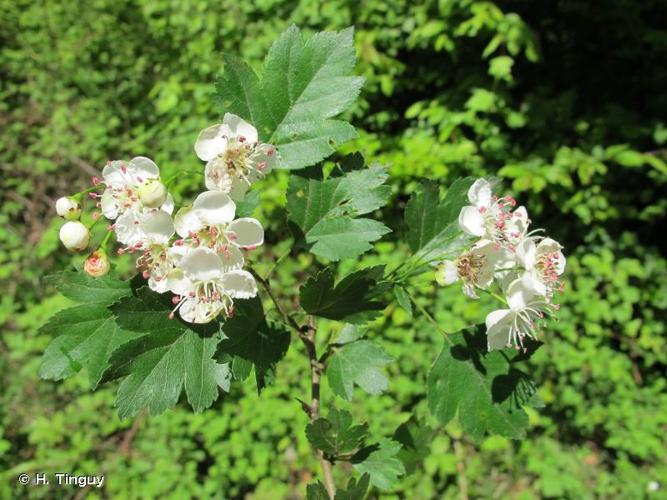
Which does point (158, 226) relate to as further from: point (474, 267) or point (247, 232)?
point (474, 267)

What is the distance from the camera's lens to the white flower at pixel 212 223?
700mm

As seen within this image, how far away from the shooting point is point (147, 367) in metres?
0.74

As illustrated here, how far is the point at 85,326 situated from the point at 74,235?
135 millimetres

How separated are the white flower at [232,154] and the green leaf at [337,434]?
370 mm

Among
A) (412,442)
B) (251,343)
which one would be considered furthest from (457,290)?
(251,343)

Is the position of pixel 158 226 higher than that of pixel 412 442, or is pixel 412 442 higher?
pixel 158 226

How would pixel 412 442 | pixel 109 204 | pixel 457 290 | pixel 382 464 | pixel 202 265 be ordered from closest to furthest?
pixel 202 265, pixel 109 204, pixel 382 464, pixel 412 442, pixel 457 290

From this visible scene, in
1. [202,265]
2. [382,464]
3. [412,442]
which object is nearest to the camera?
[202,265]

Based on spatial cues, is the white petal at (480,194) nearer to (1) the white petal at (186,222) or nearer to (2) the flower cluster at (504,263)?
(2) the flower cluster at (504,263)

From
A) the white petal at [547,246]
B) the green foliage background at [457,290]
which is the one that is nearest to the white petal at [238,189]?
the white petal at [547,246]

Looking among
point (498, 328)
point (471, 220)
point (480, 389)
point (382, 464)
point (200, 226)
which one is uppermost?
point (200, 226)

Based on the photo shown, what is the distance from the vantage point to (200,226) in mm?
702

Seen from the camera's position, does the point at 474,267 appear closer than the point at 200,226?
No

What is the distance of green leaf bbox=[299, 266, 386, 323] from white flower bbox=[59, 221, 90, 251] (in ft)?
1.11
